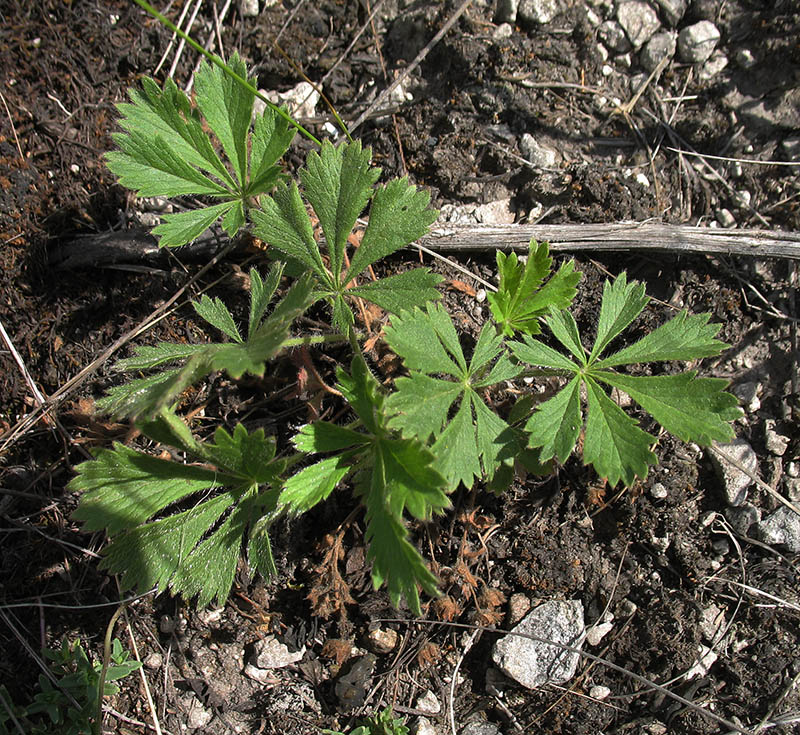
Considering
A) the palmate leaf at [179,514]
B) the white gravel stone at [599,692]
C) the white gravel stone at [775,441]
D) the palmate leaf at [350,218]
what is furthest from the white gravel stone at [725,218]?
the palmate leaf at [179,514]

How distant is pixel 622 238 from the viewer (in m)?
3.06

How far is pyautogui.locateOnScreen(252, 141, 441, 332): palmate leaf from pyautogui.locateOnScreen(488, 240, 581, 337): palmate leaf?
13.7 inches

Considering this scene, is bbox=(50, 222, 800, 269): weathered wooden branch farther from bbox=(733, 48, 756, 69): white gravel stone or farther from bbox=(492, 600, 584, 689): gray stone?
bbox=(492, 600, 584, 689): gray stone

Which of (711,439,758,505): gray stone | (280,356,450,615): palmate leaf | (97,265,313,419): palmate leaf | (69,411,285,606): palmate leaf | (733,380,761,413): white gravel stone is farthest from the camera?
(733,380,761,413): white gravel stone

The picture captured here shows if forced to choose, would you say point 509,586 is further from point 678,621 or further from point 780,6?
point 780,6

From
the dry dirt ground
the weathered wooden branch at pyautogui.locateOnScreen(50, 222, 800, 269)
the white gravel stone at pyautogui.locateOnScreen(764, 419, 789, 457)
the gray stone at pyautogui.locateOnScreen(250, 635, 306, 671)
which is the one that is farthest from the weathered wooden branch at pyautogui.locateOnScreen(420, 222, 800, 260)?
the gray stone at pyautogui.locateOnScreen(250, 635, 306, 671)

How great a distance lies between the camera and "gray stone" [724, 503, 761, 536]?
115 inches

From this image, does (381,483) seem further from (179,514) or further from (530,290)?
(530,290)

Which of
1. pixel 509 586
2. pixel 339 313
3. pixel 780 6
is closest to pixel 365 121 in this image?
pixel 339 313

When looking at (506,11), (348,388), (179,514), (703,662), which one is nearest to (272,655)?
(179,514)

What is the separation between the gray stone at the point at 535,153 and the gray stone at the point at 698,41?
0.92 m

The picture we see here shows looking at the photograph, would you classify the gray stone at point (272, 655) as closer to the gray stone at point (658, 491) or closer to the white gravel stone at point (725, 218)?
the gray stone at point (658, 491)

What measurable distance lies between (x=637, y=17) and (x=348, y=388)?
263cm

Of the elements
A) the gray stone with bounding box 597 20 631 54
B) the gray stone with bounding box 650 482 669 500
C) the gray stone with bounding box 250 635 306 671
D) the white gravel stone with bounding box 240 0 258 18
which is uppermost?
the white gravel stone with bounding box 240 0 258 18
